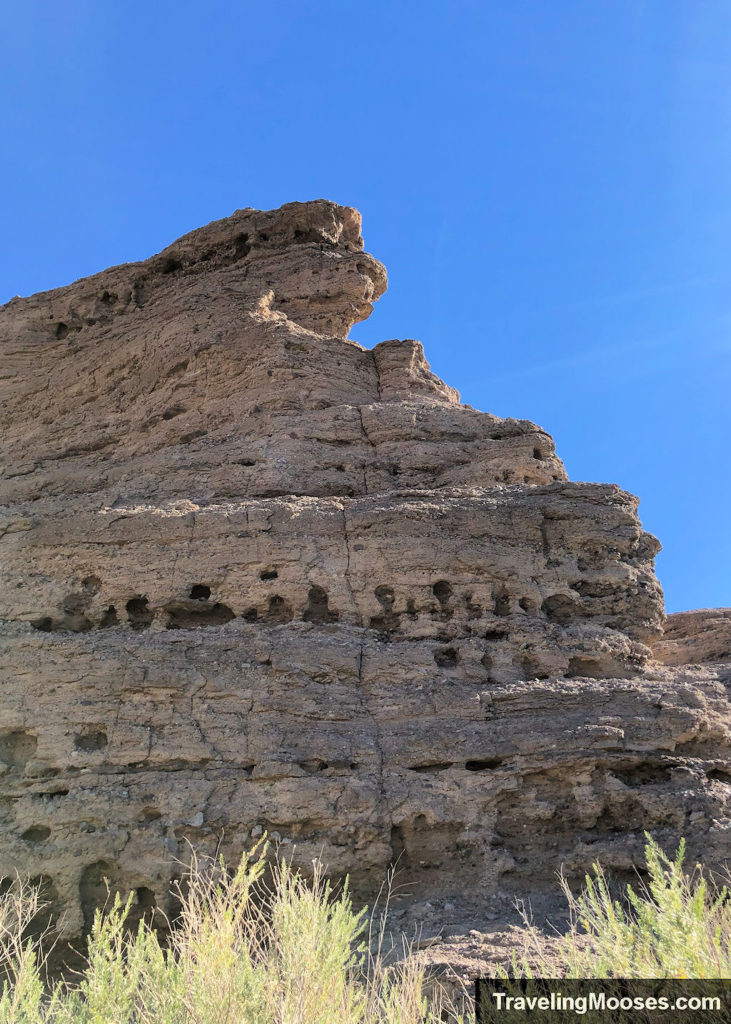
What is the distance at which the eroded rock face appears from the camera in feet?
28.1

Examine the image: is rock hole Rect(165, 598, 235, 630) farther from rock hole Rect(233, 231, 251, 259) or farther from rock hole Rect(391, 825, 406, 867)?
rock hole Rect(233, 231, 251, 259)

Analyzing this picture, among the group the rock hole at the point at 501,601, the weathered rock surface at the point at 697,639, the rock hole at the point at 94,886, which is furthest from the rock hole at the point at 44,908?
the weathered rock surface at the point at 697,639

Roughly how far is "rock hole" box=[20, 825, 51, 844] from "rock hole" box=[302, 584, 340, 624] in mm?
3853

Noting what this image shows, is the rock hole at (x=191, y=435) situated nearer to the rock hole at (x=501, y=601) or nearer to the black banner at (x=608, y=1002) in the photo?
the rock hole at (x=501, y=601)

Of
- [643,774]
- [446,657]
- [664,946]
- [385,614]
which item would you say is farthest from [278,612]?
[664,946]

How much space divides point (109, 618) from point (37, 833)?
295 centimetres

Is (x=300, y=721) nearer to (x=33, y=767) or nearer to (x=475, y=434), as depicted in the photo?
(x=33, y=767)

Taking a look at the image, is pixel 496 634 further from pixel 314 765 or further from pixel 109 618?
pixel 109 618

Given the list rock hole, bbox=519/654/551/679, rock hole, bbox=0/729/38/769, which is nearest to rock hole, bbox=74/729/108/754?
rock hole, bbox=0/729/38/769

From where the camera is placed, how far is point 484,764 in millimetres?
9070

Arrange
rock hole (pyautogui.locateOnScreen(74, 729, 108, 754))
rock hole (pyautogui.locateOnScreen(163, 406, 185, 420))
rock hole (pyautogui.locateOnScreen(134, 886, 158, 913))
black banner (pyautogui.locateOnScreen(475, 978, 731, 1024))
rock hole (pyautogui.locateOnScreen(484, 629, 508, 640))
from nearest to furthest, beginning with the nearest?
black banner (pyautogui.locateOnScreen(475, 978, 731, 1024)) → rock hole (pyautogui.locateOnScreen(134, 886, 158, 913)) → rock hole (pyautogui.locateOnScreen(74, 729, 108, 754)) → rock hole (pyautogui.locateOnScreen(484, 629, 508, 640)) → rock hole (pyautogui.locateOnScreen(163, 406, 185, 420))

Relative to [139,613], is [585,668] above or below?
below

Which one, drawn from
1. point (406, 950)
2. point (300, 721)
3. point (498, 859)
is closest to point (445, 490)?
point (300, 721)

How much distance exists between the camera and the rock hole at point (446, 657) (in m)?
9.92
